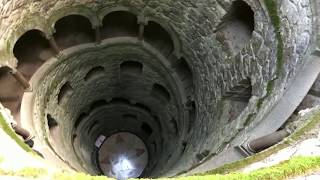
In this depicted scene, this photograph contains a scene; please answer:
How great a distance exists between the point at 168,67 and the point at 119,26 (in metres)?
1.95

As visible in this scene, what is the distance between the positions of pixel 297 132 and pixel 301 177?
1621 millimetres

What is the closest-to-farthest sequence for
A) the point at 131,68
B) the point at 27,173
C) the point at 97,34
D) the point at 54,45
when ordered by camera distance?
the point at 27,173, the point at 54,45, the point at 97,34, the point at 131,68

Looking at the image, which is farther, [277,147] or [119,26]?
[119,26]

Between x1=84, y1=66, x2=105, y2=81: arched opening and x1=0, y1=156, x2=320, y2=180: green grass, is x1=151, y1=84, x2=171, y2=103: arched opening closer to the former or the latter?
x1=84, y1=66, x2=105, y2=81: arched opening

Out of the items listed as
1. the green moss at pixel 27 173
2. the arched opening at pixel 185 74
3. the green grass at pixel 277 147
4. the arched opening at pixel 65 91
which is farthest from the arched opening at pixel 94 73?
the green moss at pixel 27 173

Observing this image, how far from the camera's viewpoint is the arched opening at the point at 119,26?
12.1m

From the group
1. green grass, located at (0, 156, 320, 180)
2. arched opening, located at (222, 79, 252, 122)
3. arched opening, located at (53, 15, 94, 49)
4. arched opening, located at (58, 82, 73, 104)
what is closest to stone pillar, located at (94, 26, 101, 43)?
arched opening, located at (53, 15, 94, 49)

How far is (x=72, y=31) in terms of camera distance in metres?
12.0

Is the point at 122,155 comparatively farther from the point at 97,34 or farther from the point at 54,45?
the point at 54,45

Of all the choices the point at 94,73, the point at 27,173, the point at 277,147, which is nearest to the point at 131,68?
the point at 94,73

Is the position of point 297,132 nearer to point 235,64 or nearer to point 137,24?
point 235,64

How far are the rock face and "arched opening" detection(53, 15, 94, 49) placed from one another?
29mm

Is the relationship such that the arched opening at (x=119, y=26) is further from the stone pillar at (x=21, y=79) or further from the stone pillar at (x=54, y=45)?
the stone pillar at (x=21, y=79)

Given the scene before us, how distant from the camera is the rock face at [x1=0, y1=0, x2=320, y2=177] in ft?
24.2
